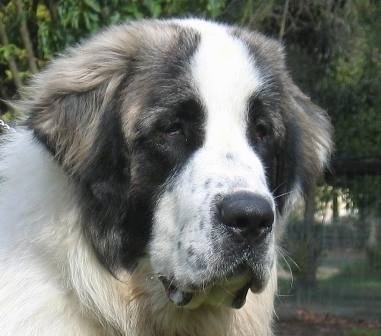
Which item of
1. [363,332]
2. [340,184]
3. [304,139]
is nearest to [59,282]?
[304,139]

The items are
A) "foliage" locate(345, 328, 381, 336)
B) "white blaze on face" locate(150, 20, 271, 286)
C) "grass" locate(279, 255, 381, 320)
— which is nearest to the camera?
"white blaze on face" locate(150, 20, 271, 286)

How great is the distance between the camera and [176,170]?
3.27 metres

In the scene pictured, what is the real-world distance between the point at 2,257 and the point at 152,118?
0.78 m

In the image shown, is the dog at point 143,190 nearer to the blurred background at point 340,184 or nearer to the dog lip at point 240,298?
the dog lip at point 240,298

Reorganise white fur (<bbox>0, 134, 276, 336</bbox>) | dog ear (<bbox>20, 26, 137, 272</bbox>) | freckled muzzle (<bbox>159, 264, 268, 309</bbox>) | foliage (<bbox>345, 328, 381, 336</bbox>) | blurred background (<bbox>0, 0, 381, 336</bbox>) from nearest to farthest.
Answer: freckled muzzle (<bbox>159, 264, 268, 309</bbox>) < white fur (<bbox>0, 134, 276, 336</bbox>) < dog ear (<bbox>20, 26, 137, 272</bbox>) < blurred background (<bbox>0, 0, 381, 336</bbox>) < foliage (<bbox>345, 328, 381, 336</bbox>)

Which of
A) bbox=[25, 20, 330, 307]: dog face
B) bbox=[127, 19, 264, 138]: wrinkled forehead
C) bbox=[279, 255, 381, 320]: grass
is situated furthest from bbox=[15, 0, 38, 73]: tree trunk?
bbox=[279, 255, 381, 320]: grass

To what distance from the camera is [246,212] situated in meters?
2.94

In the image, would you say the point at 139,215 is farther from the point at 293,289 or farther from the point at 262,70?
the point at 293,289

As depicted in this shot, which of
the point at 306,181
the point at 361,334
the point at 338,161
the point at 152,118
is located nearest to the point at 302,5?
the point at 338,161

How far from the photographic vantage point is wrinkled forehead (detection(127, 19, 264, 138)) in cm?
332

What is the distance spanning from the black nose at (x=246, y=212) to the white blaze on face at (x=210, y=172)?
0.03 meters

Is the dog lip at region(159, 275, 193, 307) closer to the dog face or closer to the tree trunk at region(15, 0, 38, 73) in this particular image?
the dog face

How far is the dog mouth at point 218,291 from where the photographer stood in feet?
10.3

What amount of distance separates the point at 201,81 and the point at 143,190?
47 centimetres
